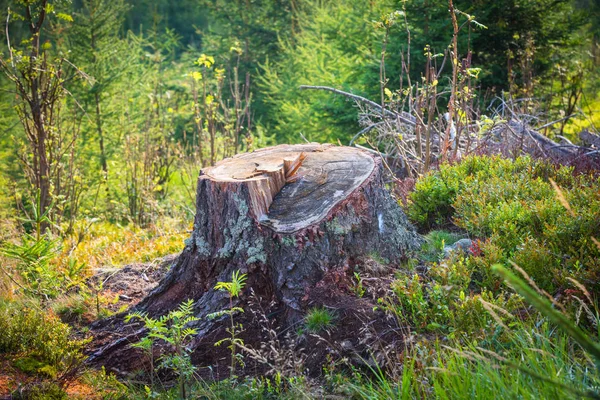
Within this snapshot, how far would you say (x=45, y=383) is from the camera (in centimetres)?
317

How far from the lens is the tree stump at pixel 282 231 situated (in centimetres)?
354

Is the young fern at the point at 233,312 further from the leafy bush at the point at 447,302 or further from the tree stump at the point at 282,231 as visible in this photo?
the leafy bush at the point at 447,302

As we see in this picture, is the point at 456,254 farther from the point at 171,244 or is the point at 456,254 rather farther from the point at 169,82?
the point at 169,82

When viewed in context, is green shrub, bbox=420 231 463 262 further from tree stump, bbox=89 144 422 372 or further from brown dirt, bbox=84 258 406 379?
brown dirt, bbox=84 258 406 379

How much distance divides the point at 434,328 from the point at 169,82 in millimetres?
13576

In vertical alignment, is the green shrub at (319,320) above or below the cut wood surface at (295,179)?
below

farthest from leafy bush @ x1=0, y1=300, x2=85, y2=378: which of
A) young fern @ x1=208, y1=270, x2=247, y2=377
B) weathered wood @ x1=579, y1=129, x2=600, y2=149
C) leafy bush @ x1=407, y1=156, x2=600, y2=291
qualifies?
weathered wood @ x1=579, y1=129, x2=600, y2=149

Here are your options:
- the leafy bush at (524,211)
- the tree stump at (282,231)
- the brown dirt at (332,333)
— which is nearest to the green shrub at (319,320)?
the brown dirt at (332,333)

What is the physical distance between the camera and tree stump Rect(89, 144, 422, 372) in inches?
139

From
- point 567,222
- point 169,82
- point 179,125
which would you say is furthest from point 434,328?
point 169,82

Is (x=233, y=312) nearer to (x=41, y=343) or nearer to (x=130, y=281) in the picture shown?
(x=41, y=343)

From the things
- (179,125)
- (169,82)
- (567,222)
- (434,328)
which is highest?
(567,222)

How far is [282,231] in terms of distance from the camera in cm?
353

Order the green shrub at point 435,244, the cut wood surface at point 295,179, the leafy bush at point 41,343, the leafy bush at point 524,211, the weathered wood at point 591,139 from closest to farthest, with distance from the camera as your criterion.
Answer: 1. the leafy bush at point 524,211
2. the leafy bush at point 41,343
3. the cut wood surface at point 295,179
4. the green shrub at point 435,244
5. the weathered wood at point 591,139
